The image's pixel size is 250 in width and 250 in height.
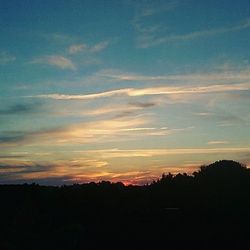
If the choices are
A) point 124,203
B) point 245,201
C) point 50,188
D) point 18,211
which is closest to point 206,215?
point 245,201

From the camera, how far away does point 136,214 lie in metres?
39.4

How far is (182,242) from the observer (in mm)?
31641

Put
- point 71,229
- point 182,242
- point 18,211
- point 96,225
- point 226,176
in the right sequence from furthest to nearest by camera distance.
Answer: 1. point 226,176
2. point 18,211
3. point 96,225
4. point 71,229
5. point 182,242

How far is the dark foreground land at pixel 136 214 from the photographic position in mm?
32156

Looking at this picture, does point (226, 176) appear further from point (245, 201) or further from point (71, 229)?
point (71, 229)

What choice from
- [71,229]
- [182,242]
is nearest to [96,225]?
[71,229]

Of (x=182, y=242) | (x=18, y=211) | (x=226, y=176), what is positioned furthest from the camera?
(x=226, y=176)

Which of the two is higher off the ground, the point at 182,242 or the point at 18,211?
the point at 18,211

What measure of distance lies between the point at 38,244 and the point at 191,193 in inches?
704

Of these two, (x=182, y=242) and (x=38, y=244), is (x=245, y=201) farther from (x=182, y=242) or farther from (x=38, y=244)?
(x=38, y=244)

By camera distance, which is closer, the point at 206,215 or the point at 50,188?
the point at 206,215

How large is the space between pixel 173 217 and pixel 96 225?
583 centimetres

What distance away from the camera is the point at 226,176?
51.4m

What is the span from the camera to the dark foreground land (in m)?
32.2
